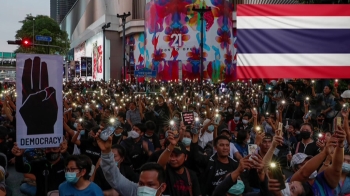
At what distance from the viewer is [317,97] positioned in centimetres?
1172

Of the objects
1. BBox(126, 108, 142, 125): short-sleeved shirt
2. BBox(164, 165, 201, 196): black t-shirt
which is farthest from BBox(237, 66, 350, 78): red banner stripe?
BBox(126, 108, 142, 125): short-sleeved shirt

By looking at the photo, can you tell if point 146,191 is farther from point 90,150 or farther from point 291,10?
point 90,150

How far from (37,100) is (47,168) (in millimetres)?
854

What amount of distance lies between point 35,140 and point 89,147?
1.98 metres

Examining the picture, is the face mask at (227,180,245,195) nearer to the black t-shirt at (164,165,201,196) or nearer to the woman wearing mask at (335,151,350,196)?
the black t-shirt at (164,165,201,196)

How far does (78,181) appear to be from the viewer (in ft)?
13.7

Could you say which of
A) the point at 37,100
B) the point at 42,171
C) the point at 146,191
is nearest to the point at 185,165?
the point at 42,171

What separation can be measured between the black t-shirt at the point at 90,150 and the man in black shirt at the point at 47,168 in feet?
3.93

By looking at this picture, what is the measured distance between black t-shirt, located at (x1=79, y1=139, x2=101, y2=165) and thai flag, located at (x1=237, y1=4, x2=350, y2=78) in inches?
104

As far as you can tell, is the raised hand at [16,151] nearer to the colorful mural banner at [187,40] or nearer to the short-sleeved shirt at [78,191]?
the short-sleeved shirt at [78,191]

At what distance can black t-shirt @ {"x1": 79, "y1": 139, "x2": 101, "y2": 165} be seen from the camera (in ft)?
22.5

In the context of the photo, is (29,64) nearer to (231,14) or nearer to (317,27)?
(317,27)

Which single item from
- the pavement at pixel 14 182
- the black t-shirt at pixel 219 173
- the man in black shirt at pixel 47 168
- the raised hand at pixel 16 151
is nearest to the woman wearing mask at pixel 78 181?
the man in black shirt at pixel 47 168

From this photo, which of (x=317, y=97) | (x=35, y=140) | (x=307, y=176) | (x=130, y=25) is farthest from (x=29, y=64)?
(x=130, y=25)
